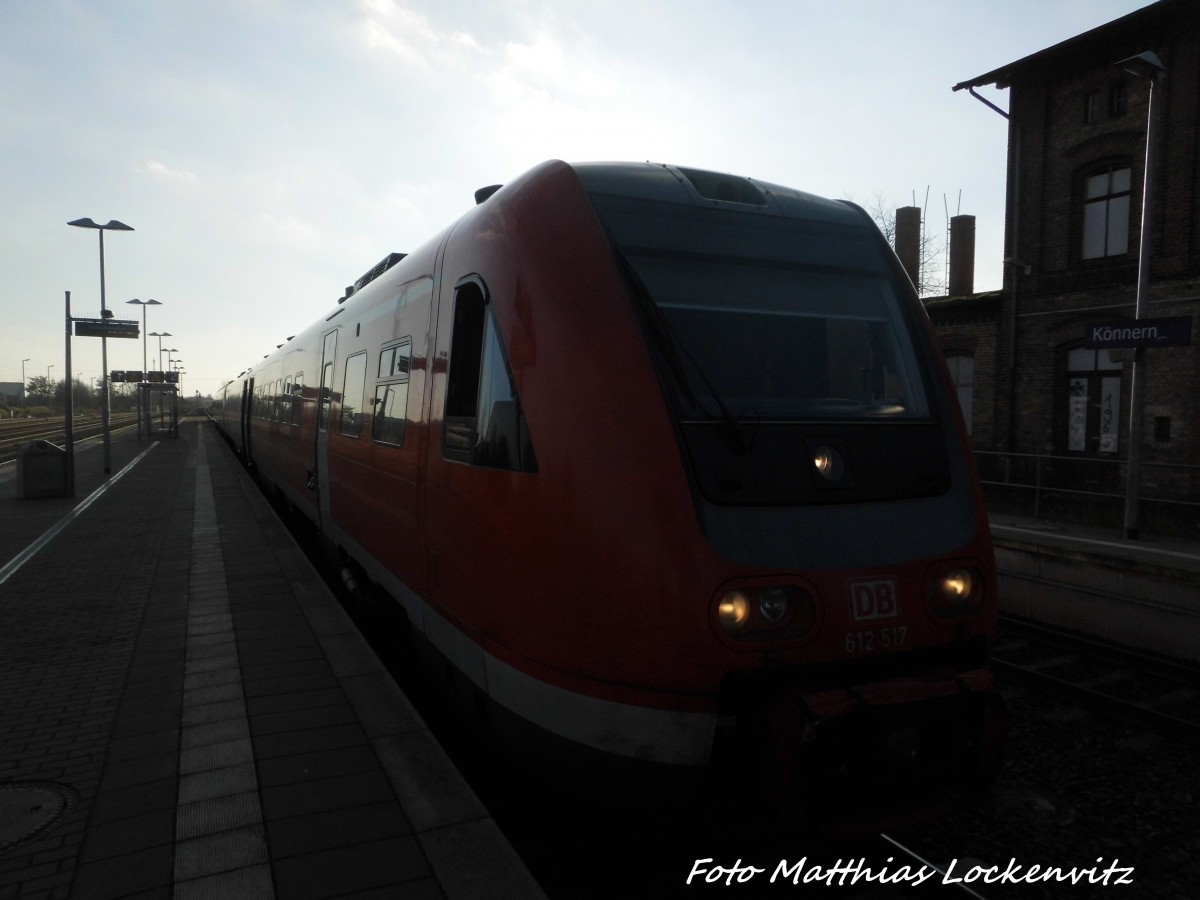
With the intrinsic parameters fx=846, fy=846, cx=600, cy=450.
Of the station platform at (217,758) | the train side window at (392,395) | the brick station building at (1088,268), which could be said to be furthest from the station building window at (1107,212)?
the station platform at (217,758)

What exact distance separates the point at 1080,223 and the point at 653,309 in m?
17.5

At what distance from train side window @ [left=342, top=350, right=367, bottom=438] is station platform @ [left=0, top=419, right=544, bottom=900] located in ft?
5.30

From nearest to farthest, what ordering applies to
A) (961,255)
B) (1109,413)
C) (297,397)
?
(297,397), (1109,413), (961,255)

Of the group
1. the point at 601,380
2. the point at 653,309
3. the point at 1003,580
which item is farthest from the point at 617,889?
the point at 1003,580

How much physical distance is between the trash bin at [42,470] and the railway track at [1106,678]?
55.0 ft

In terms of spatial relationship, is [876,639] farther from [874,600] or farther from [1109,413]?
[1109,413]

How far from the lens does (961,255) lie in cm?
2708

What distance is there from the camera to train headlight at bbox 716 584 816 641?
293 cm

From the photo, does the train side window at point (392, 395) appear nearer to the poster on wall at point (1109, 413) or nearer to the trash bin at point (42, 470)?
the trash bin at point (42, 470)

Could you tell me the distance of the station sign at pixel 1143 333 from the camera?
10047mm

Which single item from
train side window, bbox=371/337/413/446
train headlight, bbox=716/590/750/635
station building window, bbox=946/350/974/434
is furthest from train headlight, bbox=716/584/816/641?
station building window, bbox=946/350/974/434

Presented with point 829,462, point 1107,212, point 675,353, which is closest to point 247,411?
point 1107,212

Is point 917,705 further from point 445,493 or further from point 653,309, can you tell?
point 445,493

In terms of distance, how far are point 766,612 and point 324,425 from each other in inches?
241
